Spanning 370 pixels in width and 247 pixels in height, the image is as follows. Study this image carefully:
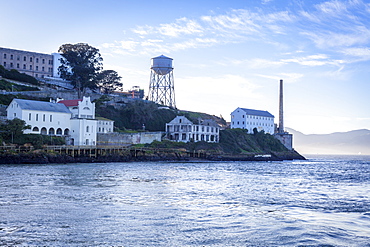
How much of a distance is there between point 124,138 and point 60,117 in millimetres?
11865

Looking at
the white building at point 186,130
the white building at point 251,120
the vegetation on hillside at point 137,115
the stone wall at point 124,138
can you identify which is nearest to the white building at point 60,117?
the stone wall at point 124,138

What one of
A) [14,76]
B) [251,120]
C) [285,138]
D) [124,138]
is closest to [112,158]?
[124,138]

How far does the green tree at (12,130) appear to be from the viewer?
5541cm

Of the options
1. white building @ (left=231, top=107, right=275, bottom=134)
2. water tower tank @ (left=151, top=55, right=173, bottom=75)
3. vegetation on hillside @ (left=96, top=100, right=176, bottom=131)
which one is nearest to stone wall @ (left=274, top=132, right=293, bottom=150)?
white building @ (left=231, top=107, right=275, bottom=134)

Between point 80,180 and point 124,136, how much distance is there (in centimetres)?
4091

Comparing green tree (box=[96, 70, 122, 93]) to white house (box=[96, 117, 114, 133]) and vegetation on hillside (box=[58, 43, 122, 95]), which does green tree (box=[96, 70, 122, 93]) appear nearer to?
vegetation on hillside (box=[58, 43, 122, 95])

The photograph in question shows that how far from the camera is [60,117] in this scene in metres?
65.5

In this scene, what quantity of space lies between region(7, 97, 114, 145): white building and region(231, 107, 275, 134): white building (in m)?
46.5

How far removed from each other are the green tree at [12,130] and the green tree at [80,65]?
29.8m

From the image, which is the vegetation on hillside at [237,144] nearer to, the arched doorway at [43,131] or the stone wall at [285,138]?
the stone wall at [285,138]

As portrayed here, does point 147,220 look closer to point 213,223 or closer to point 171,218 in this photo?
point 171,218

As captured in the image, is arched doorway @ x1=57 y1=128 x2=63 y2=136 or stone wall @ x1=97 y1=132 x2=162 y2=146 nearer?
arched doorway @ x1=57 y1=128 x2=63 y2=136

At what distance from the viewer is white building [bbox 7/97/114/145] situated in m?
61.3

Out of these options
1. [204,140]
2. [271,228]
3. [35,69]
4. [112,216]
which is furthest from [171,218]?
[35,69]
